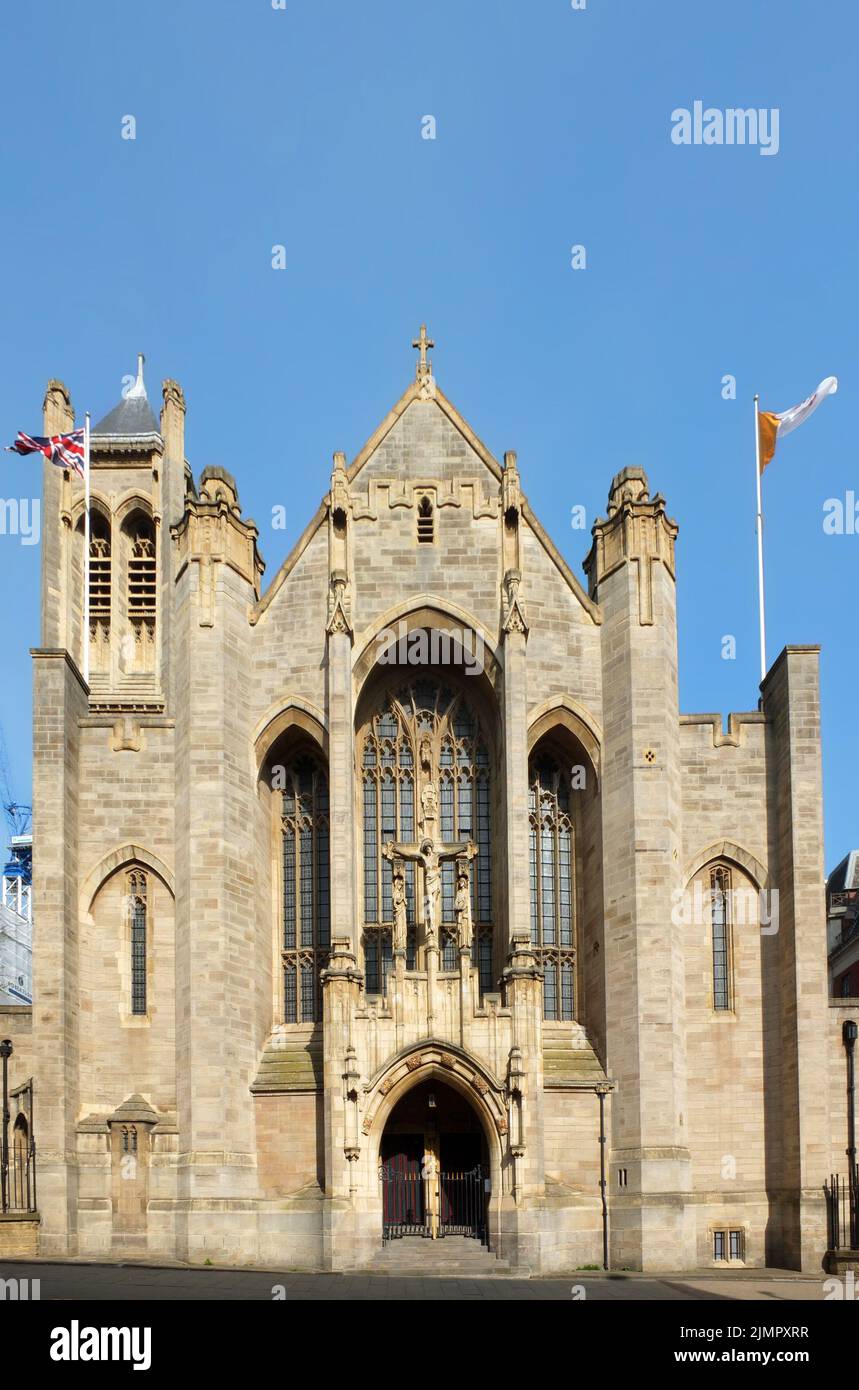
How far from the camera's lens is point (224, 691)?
32031 millimetres

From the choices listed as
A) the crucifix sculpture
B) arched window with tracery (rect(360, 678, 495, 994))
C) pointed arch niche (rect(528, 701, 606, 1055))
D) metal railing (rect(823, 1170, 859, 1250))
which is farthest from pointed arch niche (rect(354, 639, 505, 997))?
metal railing (rect(823, 1170, 859, 1250))

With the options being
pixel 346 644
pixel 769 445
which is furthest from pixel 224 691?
pixel 769 445

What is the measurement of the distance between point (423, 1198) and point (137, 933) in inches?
299

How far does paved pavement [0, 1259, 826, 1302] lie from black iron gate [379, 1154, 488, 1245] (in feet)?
9.04

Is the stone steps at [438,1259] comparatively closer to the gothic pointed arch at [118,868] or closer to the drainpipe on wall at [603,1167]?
the drainpipe on wall at [603,1167]

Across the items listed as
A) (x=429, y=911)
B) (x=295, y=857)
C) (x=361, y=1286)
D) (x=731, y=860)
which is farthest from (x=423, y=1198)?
(x=731, y=860)

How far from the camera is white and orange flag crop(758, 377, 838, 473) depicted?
3584 centimetres

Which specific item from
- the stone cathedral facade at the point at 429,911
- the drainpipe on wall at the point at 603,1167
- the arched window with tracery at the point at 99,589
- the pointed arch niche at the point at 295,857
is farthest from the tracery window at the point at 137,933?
the arched window with tracery at the point at 99,589

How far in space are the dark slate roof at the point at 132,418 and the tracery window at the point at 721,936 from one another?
23.9 metres

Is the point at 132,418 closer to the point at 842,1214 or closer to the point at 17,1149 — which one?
the point at 17,1149

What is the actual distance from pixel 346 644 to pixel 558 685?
4.42 meters

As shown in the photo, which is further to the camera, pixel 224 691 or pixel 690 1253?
pixel 224 691

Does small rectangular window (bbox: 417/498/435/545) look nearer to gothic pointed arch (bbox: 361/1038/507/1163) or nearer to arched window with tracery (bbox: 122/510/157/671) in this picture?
gothic pointed arch (bbox: 361/1038/507/1163)
